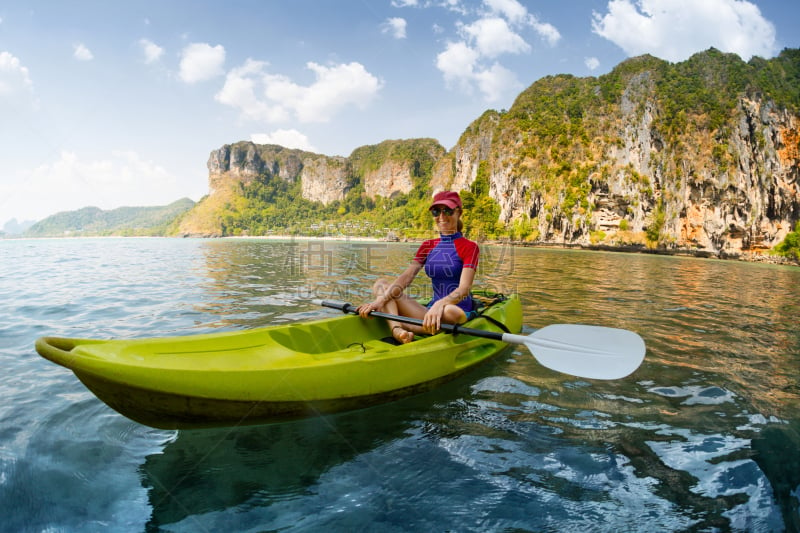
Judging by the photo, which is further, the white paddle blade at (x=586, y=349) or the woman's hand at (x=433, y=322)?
the woman's hand at (x=433, y=322)

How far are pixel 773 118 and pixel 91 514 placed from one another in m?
78.1

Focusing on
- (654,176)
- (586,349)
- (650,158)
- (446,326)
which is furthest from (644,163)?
(446,326)

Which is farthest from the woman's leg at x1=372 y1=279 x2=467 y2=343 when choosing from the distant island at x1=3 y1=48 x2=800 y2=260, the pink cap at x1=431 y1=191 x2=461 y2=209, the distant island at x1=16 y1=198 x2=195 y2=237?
the distant island at x1=16 y1=198 x2=195 y2=237

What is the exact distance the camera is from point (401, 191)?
14162 centimetres

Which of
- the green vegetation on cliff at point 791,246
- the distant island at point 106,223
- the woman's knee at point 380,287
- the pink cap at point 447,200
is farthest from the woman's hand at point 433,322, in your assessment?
the distant island at point 106,223

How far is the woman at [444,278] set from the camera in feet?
14.1

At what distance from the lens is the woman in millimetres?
4301

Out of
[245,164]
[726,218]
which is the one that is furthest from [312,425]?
[245,164]

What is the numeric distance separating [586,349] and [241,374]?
10.1 ft

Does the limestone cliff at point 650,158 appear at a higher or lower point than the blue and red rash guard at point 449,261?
higher

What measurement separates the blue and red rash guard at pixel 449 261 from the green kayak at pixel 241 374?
754mm

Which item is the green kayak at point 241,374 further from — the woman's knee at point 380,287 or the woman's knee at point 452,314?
the woman's knee at point 380,287

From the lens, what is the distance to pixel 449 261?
4516 millimetres

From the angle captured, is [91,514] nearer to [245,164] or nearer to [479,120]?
[479,120]
